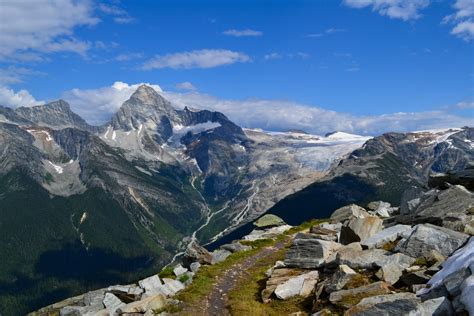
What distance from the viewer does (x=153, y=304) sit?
96.6 feet

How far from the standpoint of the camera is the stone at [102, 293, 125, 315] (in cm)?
3113

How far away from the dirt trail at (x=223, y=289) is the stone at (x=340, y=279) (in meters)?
7.07

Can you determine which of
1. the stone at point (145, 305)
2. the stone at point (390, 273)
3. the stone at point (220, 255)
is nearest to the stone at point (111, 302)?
the stone at point (145, 305)

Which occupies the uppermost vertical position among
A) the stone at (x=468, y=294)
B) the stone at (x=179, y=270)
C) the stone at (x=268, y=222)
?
the stone at (x=468, y=294)

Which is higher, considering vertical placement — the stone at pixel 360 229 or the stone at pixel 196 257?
the stone at pixel 360 229

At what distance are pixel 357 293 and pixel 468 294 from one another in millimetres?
6454

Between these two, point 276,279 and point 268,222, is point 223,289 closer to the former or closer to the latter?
point 276,279

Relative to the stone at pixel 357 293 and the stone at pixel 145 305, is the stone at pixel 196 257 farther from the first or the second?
the stone at pixel 357 293

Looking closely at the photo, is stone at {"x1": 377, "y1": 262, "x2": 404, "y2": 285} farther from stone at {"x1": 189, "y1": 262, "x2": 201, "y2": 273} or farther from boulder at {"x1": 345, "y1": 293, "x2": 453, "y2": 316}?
stone at {"x1": 189, "y1": 262, "x2": 201, "y2": 273}

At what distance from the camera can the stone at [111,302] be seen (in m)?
31.1

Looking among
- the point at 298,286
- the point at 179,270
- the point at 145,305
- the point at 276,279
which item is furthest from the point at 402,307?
the point at 179,270

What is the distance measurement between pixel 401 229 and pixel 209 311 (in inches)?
578

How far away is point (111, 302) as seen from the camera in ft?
106

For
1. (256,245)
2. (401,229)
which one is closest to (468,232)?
(401,229)
